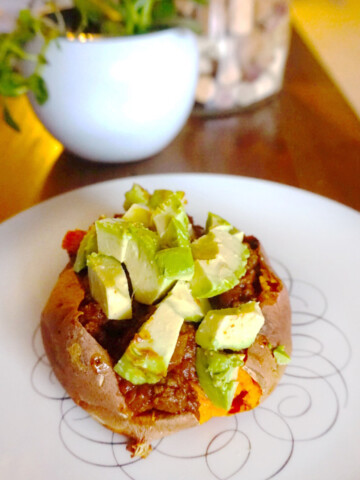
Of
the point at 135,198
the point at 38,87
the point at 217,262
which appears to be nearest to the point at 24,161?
the point at 38,87

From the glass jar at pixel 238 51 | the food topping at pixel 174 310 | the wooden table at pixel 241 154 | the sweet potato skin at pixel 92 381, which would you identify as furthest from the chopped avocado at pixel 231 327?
the glass jar at pixel 238 51

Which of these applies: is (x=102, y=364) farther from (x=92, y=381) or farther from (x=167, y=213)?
(x=167, y=213)

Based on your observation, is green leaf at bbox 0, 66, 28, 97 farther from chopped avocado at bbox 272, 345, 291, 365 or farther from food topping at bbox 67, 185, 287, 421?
chopped avocado at bbox 272, 345, 291, 365

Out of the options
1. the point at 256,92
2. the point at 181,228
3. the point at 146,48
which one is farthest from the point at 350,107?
the point at 181,228

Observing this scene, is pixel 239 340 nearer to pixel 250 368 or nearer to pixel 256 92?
pixel 250 368

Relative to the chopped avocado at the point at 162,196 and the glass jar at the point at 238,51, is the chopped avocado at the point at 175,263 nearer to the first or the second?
the chopped avocado at the point at 162,196

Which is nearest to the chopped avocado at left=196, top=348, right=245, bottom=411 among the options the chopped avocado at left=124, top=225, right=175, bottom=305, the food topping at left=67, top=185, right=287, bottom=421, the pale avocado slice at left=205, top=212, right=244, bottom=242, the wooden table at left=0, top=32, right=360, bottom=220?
the food topping at left=67, top=185, right=287, bottom=421
